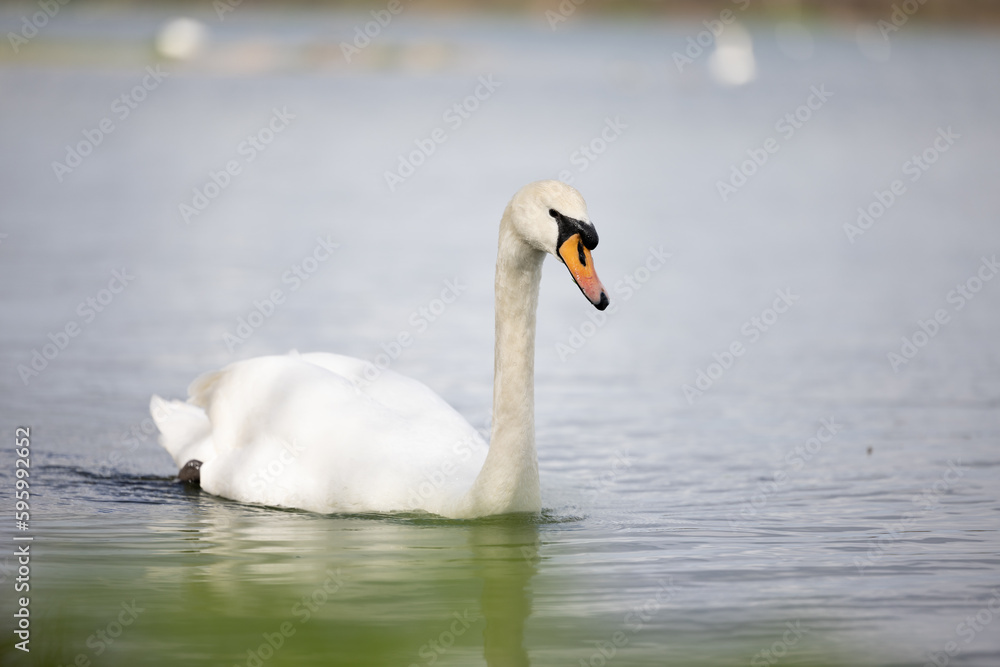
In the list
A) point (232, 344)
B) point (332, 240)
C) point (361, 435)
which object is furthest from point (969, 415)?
point (332, 240)

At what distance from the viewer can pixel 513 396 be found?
7.31 m

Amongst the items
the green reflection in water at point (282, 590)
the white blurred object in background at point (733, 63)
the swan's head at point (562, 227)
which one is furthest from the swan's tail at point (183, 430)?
the white blurred object in background at point (733, 63)

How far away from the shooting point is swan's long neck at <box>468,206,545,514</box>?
286 inches

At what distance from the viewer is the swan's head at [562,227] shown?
21.7ft

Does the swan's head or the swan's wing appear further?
the swan's wing

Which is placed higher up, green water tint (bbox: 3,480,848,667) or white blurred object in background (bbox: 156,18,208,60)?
white blurred object in background (bbox: 156,18,208,60)

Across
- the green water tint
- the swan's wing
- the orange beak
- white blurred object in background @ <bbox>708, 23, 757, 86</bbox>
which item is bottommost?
the green water tint

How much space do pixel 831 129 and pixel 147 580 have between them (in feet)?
86.9

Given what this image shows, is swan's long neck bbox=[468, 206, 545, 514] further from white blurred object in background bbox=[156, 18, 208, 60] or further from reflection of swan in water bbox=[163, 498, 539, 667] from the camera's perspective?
white blurred object in background bbox=[156, 18, 208, 60]

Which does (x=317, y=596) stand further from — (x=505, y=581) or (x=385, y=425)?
(x=385, y=425)

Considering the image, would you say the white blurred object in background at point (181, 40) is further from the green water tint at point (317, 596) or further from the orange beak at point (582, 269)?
the orange beak at point (582, 269)

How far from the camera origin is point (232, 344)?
12.1 meters

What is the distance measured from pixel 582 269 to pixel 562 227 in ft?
0.88

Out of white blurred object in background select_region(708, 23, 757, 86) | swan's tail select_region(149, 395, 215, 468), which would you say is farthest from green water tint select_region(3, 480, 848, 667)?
white blurred object in background select_region(708, 23, 757, 86)
